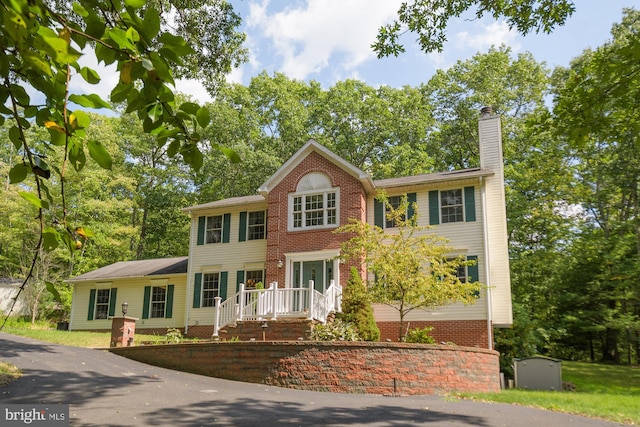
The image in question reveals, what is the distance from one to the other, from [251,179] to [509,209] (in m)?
15.1

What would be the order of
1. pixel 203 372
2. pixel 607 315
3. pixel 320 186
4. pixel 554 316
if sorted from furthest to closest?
pixel 554 316 < pixel 607 315 < pixel 320 186 < pixel 203 372

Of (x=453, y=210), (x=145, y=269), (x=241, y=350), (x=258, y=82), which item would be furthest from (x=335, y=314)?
(x=258, y=82)

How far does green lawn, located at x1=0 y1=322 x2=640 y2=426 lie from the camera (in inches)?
396

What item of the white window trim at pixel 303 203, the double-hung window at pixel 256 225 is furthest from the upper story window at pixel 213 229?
the white window trim at pixel 303 203

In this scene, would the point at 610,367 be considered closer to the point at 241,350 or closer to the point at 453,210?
the point at 453,210

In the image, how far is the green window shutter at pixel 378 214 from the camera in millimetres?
18781

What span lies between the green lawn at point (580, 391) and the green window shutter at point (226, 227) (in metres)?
4.63

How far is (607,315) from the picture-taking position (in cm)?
2295

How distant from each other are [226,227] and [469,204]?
9878mm

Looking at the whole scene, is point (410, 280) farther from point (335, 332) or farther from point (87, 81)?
point (87, 81)

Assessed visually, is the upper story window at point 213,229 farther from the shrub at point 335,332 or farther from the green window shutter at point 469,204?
the green window shutter at point 469,204

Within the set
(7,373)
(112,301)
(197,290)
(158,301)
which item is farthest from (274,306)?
(112,301)

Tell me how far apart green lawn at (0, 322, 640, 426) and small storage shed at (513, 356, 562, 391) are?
690 millimetres

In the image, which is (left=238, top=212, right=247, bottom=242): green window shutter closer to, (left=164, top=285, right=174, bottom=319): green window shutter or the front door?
the front door
